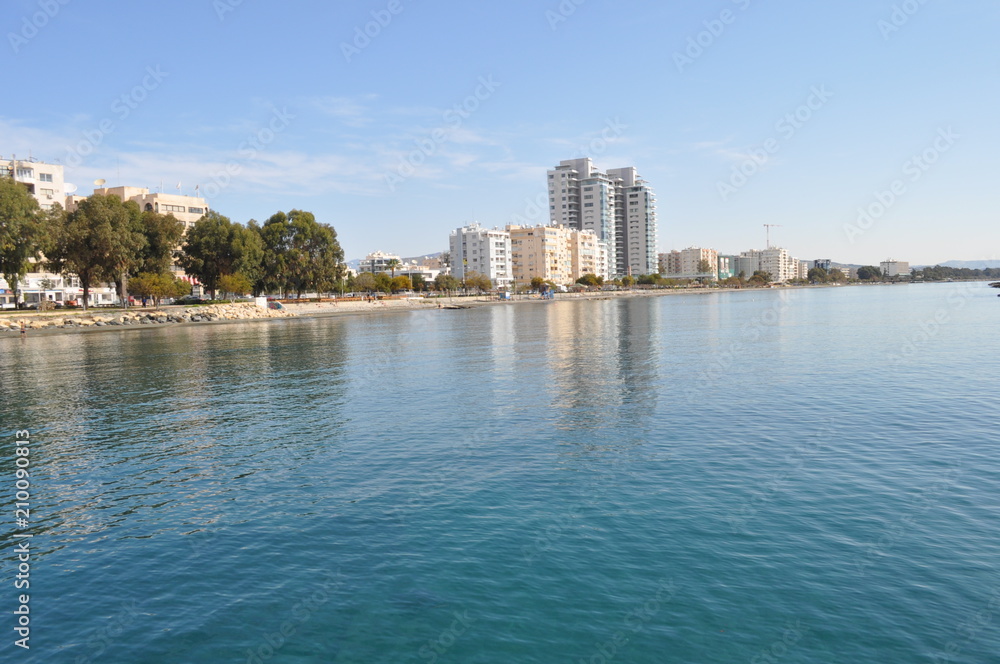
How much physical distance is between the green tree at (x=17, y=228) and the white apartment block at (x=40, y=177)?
40107mm

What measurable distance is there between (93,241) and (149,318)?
41.1 feet

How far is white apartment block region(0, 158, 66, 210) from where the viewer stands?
110 m

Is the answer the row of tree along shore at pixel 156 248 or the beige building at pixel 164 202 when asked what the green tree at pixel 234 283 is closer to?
the row of tree along shore at pixel 156 248

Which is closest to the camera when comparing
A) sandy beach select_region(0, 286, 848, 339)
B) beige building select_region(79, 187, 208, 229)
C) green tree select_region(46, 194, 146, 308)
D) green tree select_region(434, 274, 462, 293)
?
sandy beach select_region(0, 286, 848, 339)

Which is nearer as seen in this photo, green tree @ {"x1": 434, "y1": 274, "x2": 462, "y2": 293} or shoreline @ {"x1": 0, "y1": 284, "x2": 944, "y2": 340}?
shoreline @ {"x1": 0, "y1": 284, "x2": 944, "y2": 340}

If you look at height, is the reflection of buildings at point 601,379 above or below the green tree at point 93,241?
below

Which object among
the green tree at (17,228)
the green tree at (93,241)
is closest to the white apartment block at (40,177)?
the green tree at (93,241)

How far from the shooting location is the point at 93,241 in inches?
3255

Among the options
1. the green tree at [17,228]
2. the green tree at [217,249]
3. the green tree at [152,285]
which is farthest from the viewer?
the green tree at [217,249]

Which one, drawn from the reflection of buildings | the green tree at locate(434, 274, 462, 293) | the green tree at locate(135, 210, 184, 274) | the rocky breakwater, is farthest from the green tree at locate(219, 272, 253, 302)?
the green tree at locate(434, 274, 462, 293)

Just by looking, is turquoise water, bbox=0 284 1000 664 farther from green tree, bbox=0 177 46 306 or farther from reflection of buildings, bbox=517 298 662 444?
green tree, bbox=0 177 46 306

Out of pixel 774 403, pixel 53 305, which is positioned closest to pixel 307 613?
pixel 774 403

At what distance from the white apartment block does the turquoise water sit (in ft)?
338

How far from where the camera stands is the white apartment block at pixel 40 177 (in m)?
110
